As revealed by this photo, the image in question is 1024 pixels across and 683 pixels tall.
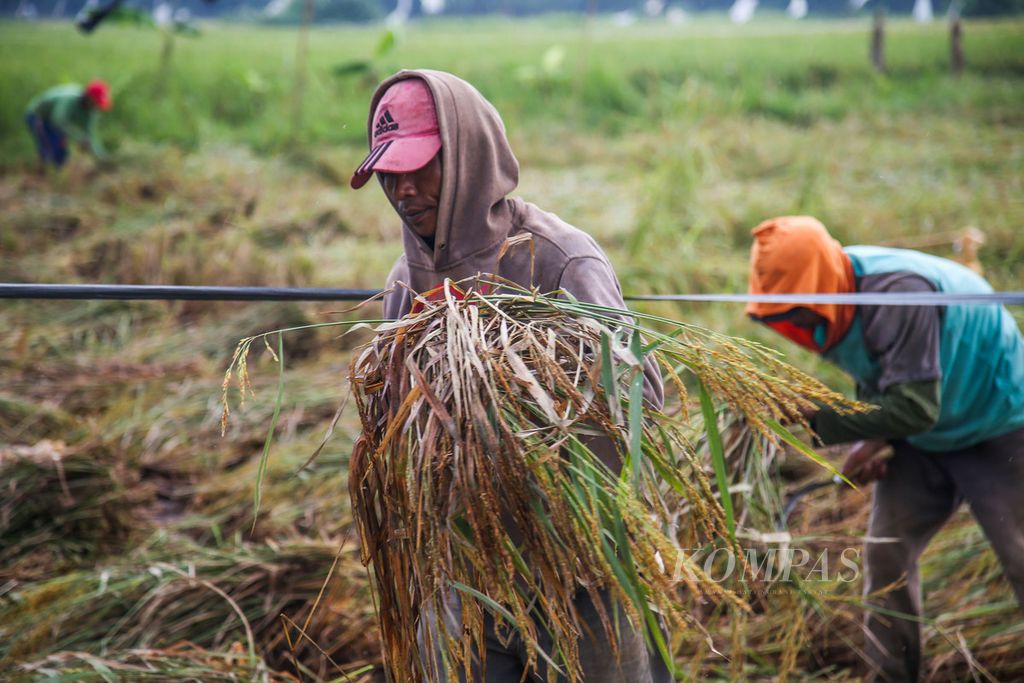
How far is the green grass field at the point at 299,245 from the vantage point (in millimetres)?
2676

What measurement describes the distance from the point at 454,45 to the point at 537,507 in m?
13.7

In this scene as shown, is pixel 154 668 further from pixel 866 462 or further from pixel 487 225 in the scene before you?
pixel 866 462

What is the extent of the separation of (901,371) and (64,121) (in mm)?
8355

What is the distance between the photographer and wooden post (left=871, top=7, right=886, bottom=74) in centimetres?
1099

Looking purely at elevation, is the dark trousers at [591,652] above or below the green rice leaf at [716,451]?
below

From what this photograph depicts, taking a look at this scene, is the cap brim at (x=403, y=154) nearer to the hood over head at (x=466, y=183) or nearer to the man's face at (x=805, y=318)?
the hood over head at (x=466, y=183)

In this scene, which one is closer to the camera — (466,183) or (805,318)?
(466,183)

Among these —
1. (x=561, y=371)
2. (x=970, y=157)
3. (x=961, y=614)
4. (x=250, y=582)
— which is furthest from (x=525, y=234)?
(x=970, y=157)

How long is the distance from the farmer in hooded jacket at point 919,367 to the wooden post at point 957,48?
30.1ft

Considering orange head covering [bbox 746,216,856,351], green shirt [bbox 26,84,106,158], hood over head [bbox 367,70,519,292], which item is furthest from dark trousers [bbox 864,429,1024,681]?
green shirt [bbox 26,84,106,158]

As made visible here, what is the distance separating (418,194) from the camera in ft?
5.24

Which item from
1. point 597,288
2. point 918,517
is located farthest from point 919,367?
point 597,288

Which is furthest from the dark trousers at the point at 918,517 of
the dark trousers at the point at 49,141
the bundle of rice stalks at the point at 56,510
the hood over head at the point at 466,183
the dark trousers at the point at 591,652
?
the dark trousers at the point at 49,141

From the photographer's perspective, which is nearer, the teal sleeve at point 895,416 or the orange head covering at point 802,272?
the teal sleeve at point 895,416
